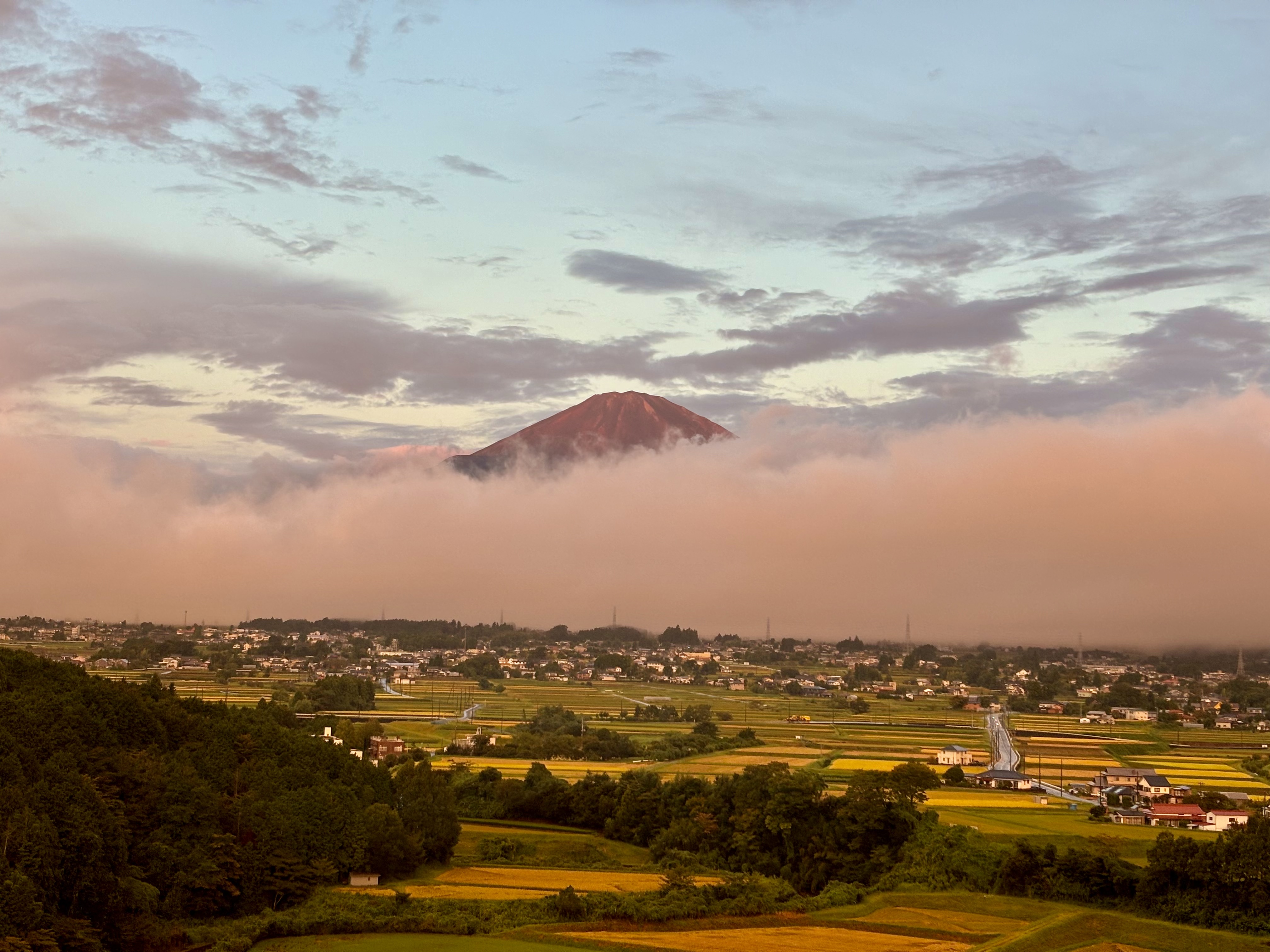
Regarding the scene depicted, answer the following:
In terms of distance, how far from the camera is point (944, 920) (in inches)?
1264

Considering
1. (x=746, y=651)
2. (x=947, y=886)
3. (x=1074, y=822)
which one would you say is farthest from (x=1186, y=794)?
(x=746, y=651)

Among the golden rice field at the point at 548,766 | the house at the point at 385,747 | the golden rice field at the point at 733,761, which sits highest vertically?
the house at the point at 385,747

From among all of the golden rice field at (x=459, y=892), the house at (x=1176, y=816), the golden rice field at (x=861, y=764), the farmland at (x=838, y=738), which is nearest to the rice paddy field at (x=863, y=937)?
the golden rice field at (x=459, y=892)

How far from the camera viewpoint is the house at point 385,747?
54.3 meters

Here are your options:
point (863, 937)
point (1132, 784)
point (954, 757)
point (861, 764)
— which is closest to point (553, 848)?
point (863, 937)

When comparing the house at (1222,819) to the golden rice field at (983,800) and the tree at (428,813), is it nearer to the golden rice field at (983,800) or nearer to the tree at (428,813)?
the golden rice field at (983,800)

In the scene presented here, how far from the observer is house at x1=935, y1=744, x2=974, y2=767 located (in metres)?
59.5

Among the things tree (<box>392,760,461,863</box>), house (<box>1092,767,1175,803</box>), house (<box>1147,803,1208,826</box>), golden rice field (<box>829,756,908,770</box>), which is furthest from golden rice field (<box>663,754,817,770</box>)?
tree (<box>392,760,461,863</box>)

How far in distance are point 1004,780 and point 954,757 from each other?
21.1ft

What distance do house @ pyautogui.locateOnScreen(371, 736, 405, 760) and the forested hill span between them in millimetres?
11922

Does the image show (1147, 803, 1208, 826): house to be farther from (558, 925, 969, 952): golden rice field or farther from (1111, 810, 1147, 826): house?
(558, 925, 969, 952): golden rice field

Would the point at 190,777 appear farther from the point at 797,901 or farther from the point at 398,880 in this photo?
the point at 797,901

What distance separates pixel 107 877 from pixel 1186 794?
39214 millimetres

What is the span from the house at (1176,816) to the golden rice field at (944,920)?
13956 millimetres
